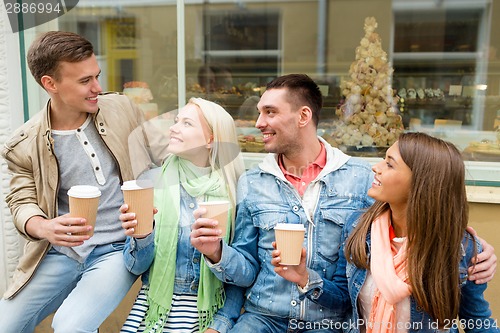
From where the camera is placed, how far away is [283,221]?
187 centimetres

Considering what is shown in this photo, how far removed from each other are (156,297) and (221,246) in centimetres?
36

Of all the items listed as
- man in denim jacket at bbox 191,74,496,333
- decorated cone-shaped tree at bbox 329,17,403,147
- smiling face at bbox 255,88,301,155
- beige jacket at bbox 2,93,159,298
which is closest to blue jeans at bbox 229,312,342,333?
man in denim jacket at bbox 191,74,496,333

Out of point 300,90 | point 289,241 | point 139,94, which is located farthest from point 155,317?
point 139,94

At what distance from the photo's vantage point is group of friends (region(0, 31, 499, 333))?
156cm

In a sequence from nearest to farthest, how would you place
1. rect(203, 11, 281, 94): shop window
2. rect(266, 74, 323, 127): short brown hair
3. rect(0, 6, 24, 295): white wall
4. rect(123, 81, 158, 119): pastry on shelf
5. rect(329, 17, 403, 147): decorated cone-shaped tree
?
1. rect(266, 74, 323, 127): short brown hair
2. rect(0, 6, 24, 295): white wall
3. rect(329, 17, 403, 147): decorated cone-shaped tree
4. rect(123, 81, 158, 119): pastry on shelf
5. rect(203, 11, 281, 94): shop window

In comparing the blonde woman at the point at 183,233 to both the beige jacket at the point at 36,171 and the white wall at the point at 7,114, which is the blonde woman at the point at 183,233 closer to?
the beige jacket at the point at 36,171

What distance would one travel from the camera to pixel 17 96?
2.69 metres

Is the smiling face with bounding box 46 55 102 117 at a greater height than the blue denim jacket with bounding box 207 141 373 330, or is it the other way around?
the smiling face with bounding box 46 55 102 117

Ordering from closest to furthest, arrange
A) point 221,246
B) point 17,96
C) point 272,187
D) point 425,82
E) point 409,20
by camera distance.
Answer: point 221,246 → point 272,187 → point 17,96 → point 425,82 → point 409,20

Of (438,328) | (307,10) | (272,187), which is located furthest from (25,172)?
(307,10)

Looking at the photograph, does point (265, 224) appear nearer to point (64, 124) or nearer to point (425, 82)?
point (64, 124)

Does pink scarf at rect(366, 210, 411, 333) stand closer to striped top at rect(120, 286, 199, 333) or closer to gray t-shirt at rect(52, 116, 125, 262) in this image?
striped top at rect(120, 286, 199, 333)

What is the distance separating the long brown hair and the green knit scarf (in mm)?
745

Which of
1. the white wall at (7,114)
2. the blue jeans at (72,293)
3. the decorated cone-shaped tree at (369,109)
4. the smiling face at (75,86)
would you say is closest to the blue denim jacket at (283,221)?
the blue jeans at (72,293)
